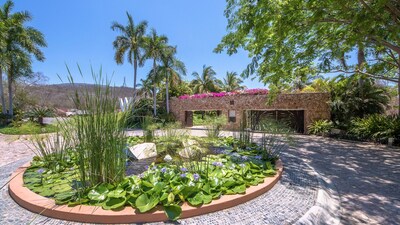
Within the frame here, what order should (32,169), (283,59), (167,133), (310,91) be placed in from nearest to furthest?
(32,169)
(167,133)
(283,59)
(310,91)

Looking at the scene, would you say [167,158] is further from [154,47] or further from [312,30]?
[154,47]

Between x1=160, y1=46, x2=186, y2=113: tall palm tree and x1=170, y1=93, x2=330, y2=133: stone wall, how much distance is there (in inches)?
57.5

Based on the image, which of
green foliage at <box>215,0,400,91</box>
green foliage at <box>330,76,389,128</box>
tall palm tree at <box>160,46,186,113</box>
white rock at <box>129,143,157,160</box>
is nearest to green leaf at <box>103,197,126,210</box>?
white rock at <box>129,143,157,160</box>

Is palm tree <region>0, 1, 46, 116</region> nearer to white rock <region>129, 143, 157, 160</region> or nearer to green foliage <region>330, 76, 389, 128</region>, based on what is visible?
white rock <region>129, 143, 157, 160</region>

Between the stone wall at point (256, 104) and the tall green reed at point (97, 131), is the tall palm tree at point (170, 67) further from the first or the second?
the tall green reed at point (97, 131)

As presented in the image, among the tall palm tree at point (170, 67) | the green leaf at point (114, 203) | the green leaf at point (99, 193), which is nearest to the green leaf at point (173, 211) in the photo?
the green leaf at point (114, 203)

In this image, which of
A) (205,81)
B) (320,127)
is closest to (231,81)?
(205,81)

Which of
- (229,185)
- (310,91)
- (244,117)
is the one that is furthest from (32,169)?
(310,91)

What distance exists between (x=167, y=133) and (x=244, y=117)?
1722 mm

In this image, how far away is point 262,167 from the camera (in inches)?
130

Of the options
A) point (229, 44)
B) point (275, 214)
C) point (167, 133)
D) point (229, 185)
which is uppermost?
point (229, 44)

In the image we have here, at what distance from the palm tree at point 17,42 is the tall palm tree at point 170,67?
882cm

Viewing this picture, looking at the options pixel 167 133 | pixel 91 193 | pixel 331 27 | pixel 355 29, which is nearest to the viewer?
pixel 91 193

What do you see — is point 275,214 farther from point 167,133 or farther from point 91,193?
point 167,133
